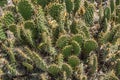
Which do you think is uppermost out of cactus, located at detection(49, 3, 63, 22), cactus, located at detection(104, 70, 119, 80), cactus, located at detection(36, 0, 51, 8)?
cactus, located at detection(36, 0, 51, 8)

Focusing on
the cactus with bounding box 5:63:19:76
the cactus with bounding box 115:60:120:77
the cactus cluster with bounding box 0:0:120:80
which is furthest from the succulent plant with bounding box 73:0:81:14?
the cactus with bounding box 5:63:19:76

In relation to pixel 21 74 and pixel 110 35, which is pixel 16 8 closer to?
pixel 21 74

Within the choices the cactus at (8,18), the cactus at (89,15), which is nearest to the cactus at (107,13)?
the cactus at (89,15)

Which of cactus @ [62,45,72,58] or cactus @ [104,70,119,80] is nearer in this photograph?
cactus @ [104,70,119,80]

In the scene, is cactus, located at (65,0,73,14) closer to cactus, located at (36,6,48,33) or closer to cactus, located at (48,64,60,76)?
cactus, located at (36,6,48,33)

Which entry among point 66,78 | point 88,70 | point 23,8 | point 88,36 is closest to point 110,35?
point 88,36

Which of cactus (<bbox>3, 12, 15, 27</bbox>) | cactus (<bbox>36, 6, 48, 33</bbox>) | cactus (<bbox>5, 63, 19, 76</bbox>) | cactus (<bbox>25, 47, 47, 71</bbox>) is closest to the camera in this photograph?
cactus (<bbox>25, 47, 47, 71</bbox>)

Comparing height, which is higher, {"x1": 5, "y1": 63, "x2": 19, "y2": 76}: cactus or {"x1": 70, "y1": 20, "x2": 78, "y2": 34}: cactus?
{"x1": 70, "y1": 20, "x2": 78, "y2": 34}: cactus

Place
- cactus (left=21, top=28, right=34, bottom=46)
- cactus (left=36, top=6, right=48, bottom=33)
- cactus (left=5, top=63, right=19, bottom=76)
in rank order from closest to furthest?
cactus (left=5, top=63, right=19, bottom=76), cactus (left=21, top=28, right=34, bottom=46), cactus (left=36, top=6, right=48, bottom=33)
